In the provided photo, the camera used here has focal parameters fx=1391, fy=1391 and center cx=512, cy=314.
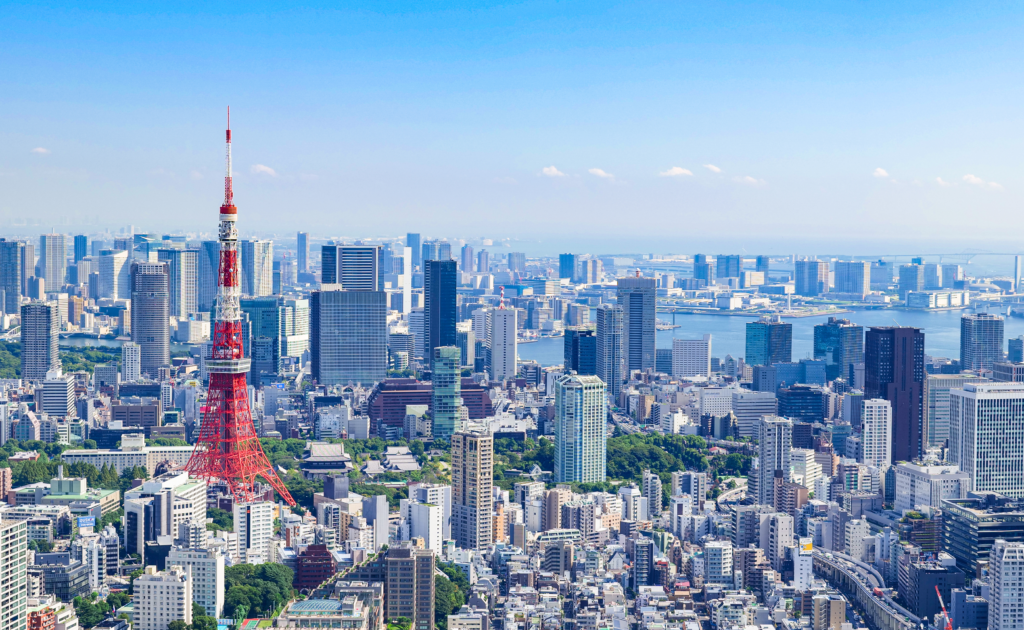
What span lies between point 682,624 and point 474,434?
3.99 m

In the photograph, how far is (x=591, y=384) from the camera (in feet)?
53.0

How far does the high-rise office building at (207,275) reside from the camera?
32250 millimetres

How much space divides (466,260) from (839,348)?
25330 millimetres

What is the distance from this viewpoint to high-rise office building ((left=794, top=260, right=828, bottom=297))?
43.4m

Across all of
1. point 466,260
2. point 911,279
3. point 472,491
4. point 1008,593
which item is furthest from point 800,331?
point 1008,593

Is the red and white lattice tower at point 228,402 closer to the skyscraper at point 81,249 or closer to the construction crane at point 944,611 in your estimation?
the construction crane at point 944,611

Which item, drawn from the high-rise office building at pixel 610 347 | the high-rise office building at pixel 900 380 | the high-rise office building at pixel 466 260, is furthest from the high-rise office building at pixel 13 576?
the high-rise office building at pixel 466 260

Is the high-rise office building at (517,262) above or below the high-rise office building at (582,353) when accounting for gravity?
above

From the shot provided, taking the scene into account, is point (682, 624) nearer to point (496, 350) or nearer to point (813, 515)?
point (813, 515)

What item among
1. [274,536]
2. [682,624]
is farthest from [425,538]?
[682,624]

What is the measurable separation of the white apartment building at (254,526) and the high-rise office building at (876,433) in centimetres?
749

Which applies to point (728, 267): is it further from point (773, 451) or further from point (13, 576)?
point (13, 576)

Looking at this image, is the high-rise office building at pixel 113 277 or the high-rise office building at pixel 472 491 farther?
the high-rise office building at pixel 113 277

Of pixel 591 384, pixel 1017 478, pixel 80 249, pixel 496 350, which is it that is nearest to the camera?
pixel 1017 478
